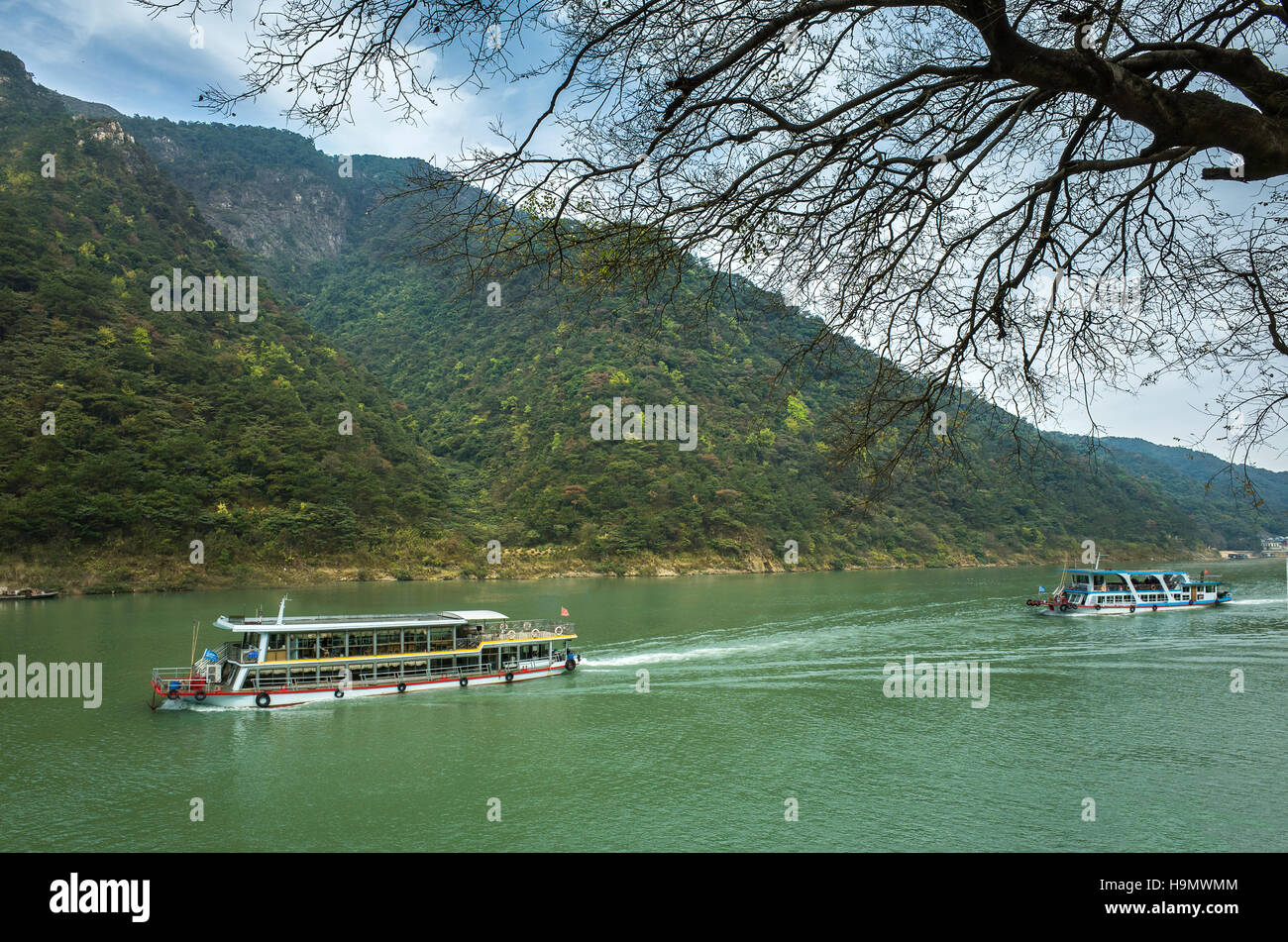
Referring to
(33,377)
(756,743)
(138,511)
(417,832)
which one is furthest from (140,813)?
(33,377)

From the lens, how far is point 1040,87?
2.59 meters

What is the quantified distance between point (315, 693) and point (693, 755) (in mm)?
8636

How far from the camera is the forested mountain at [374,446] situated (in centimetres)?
3684

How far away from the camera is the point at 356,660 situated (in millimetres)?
16703

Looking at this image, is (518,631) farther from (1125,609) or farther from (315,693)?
(1125,609)

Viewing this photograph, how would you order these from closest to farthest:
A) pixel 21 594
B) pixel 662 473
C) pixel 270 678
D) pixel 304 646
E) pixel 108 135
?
pixel 270 678 → pixel 304 646 → pixel 21 594 → pixel 662 473 → pixel 108 135

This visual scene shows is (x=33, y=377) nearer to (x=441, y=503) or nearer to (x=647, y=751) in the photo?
(x=441, y=503)

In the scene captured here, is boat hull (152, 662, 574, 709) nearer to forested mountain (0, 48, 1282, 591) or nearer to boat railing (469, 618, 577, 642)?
boat railing (469, 618, 577, 642)

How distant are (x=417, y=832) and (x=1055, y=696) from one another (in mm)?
14154

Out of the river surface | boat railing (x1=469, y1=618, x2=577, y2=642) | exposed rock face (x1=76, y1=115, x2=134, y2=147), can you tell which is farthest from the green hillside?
boat railing (x1=469, y1=618, x2=577, y2=642)

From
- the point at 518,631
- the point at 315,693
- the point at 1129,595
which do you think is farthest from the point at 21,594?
the point at 1129,595

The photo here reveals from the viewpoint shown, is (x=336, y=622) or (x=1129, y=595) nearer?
(x=336, y=622)

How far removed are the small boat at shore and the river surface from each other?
296 inches

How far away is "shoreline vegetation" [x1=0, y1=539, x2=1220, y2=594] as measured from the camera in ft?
106
